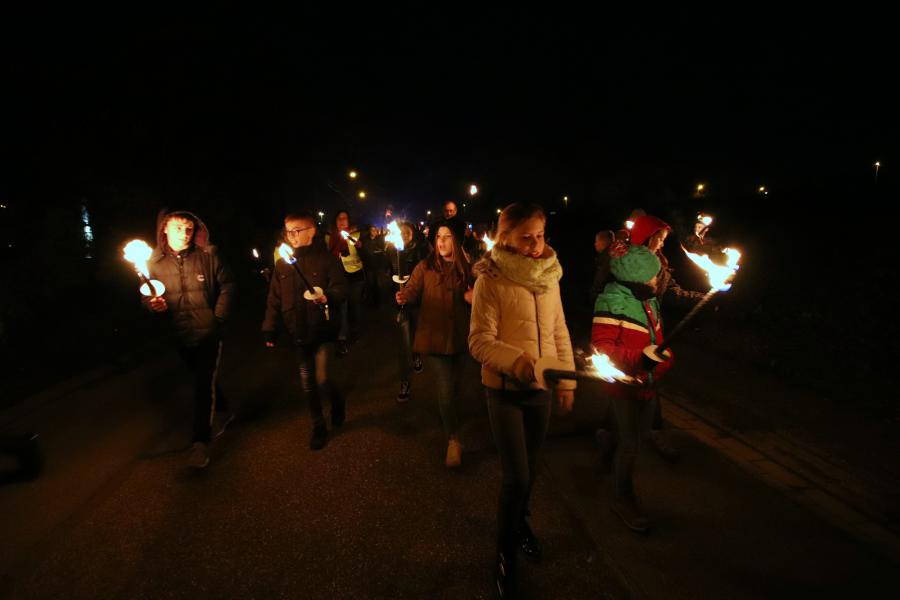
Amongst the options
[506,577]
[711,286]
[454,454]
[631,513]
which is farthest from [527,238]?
[454,454]

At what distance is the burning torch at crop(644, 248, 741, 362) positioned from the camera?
212cm

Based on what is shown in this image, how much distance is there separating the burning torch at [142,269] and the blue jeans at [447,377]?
7.93 ft

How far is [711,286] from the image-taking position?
2.39 metres

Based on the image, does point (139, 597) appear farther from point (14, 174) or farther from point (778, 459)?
point (14, 174)

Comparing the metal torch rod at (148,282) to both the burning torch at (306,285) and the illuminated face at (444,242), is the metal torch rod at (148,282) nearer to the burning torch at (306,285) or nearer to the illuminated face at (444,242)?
the burning torch at (306,285)

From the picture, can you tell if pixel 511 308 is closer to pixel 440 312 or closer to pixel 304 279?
pixel 440 312

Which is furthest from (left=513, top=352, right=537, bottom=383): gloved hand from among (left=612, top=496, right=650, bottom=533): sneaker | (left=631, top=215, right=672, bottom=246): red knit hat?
(left=612, top=496, right=650, bottom=533): sneaker

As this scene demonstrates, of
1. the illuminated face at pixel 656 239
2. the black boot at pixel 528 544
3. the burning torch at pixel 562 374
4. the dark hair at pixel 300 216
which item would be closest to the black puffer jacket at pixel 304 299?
the dark hair at pixel 300 216

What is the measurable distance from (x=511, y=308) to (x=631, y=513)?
189 centimetres

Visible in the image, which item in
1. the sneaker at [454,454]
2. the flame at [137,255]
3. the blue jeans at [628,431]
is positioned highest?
the flame at [137,255]

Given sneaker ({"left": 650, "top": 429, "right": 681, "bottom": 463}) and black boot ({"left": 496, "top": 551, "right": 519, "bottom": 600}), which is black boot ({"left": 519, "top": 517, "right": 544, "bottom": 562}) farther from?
sneaker ({"left": 650, "top": 429, "right": 681, "bottom": 463})

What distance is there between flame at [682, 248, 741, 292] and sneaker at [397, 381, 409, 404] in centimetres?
385

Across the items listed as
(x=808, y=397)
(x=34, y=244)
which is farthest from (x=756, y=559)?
(x=34, y=244)

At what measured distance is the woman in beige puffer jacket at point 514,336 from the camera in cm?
255
